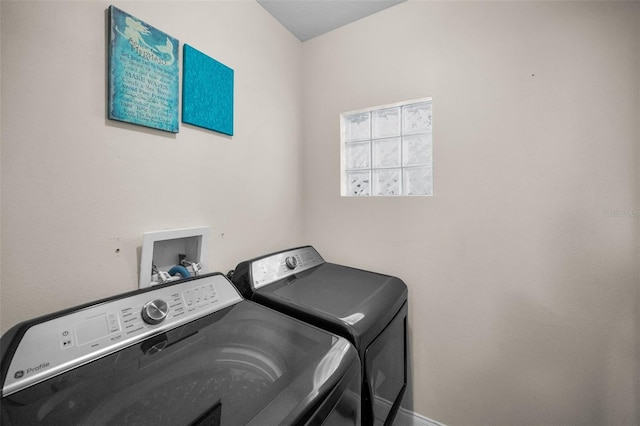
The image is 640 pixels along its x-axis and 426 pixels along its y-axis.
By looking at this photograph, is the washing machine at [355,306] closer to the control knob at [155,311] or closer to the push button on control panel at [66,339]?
the control knob at [155,311]

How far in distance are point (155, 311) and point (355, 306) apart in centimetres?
69

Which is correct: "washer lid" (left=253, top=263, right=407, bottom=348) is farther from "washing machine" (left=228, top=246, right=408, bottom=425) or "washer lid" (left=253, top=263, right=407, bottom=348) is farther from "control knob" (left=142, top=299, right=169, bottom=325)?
"control knob" (left=142, top=299, right=169, bottom=325)

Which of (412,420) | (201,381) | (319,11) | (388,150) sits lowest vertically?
(412,420)

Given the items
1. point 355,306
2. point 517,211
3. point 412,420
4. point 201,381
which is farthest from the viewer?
point 412,420

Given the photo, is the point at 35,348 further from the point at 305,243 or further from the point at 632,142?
the point at 632,142

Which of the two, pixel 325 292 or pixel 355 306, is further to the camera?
pixel 325 292

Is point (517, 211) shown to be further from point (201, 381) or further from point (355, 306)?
point (201, 381)

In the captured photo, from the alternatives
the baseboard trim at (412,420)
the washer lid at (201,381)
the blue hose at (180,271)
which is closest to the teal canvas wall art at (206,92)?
the blue hose at (180,271)

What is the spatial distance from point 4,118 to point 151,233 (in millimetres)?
487

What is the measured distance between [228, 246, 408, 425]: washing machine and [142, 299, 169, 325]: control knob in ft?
1.18

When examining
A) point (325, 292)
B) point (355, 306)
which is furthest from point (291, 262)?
point (355, 306)

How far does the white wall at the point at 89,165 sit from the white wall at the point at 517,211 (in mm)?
854

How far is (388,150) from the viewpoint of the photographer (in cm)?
158

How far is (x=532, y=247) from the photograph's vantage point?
115 centimetres
